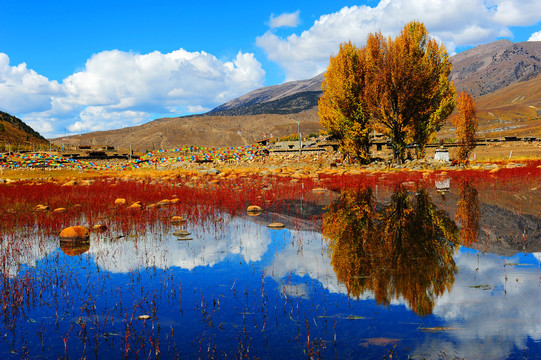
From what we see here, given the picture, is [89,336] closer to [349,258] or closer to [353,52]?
[349,258]

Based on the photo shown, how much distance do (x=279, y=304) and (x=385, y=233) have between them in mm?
4313

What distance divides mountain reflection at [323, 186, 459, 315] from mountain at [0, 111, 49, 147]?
69.8m

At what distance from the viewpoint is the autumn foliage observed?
94.4ft

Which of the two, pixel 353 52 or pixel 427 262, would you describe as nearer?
pixel 427 262

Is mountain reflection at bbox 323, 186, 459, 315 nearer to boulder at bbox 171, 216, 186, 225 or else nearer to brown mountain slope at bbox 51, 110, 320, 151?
boulder at bbox 171, 216, 186, 225

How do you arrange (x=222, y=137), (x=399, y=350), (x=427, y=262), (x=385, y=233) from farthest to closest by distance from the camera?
1. (x=222, y=137)
2. (x=385, y=233)
3. (x=427, y=262)
4. (x=399, y=350)

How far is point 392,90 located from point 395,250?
24.6 m

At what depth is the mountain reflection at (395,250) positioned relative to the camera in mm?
5199

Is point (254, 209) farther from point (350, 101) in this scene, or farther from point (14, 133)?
point (14, 133)

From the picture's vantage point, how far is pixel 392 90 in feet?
95.2

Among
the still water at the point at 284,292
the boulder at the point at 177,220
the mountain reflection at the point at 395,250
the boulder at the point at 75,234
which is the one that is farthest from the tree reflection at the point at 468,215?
the boulder at the point at 75,234

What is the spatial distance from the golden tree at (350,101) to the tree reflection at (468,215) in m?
17.6

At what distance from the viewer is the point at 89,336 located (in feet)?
13.6

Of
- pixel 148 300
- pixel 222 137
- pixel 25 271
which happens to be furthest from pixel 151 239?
pixel 222 137
